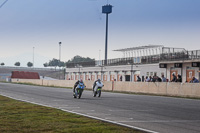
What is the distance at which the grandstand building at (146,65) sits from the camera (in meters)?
44.4

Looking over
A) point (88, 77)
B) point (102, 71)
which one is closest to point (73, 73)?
point (88, 77)

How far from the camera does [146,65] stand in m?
55.7

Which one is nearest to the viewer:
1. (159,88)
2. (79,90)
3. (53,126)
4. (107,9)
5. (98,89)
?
(53,126)

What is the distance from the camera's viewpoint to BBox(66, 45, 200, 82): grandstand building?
44406mm

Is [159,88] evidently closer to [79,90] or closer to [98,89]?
[98,89]

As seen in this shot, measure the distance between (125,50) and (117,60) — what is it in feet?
11.8

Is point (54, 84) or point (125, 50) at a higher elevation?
A: point (125, 50)

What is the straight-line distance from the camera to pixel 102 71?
233ft

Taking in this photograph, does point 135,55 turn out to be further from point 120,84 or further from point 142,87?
point 142,87

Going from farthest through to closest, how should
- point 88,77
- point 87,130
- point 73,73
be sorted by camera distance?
point 73,73
point 88,77
point 87,130

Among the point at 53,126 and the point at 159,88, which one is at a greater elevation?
the point at 159,88

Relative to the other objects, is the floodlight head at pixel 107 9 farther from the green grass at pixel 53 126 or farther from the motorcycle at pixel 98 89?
the green grass at pixel 53 126

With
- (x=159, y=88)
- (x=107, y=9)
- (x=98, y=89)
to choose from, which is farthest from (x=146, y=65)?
(x=107, y=9)

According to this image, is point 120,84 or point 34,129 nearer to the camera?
point 34,129
